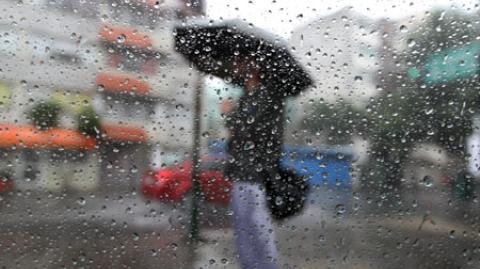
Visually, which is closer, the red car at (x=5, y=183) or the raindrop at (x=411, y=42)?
the red car at (x=5, y=183)

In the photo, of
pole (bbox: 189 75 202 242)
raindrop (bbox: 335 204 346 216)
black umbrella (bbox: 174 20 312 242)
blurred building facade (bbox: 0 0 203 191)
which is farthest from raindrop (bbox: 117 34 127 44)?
raindrop (bbox: 335 204 346 216)

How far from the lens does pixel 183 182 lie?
42.2 inches

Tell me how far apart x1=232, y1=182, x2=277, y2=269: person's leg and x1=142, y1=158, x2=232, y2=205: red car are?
4cm

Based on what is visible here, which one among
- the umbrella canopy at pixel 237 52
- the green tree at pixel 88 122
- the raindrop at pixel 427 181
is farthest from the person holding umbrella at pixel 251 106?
the raindrop at pixel 427 181

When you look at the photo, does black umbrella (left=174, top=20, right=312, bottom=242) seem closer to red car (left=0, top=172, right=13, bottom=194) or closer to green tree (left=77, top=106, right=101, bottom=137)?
green tree (left=77, top=106, right=101, bottom=137)

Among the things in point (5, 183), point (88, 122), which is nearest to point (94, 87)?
point (88, 122)

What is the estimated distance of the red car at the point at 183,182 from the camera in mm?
1063

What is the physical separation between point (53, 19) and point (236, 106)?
51cm

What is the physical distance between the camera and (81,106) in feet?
3.45

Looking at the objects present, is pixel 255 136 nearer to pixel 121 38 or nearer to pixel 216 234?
pixel 216 234

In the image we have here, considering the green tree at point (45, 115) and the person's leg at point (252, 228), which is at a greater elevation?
the green tree at point (45, 115)

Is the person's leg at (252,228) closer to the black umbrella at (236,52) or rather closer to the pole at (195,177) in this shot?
the pole at (195,177)

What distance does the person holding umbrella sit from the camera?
3.59 ft

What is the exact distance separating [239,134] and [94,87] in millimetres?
387
